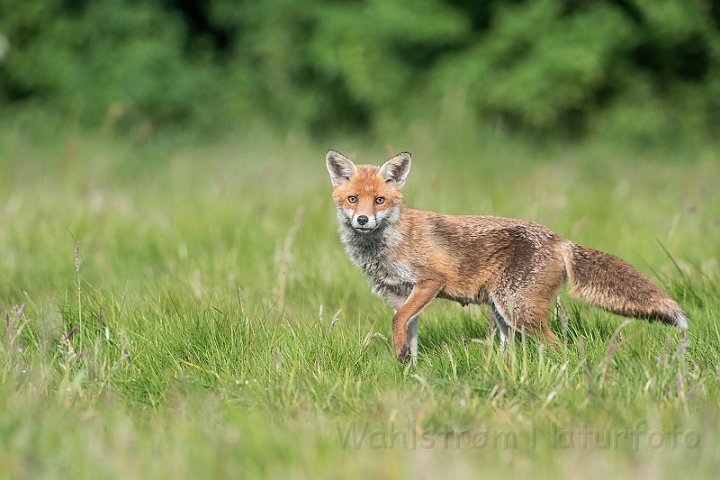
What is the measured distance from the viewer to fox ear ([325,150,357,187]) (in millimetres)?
4938

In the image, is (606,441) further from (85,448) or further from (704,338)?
(85,448)

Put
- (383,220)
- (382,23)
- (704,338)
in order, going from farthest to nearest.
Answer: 1. (382,23)
2. (383,220)
3. (704,338)

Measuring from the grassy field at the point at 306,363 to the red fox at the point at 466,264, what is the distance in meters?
0.20

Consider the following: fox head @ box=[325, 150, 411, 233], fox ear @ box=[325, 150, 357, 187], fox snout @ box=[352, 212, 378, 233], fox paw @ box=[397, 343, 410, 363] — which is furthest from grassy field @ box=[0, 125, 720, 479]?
fox ear @ box=[325, 150, 357, 187]

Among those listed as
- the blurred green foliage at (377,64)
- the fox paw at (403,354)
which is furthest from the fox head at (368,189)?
the blurred green foliage at (377,64)

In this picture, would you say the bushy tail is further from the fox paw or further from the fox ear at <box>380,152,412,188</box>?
the fox ear at <box>380,152,412,188</box>

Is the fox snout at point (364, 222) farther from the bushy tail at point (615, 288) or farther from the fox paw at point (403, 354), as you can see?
the bushy tail at point (615, 288)

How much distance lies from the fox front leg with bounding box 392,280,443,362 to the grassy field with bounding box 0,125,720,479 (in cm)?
10

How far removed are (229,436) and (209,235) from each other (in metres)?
4.47

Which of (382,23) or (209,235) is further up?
(382,23)

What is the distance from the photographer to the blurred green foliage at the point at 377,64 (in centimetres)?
1249

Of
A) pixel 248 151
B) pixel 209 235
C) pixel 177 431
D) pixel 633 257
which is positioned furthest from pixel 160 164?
pixel 177 431

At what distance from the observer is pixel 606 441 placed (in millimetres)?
3041

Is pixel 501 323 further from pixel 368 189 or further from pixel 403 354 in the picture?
pixel 368 189
